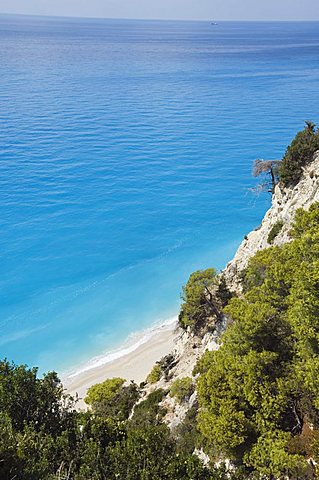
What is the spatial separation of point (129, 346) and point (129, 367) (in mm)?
2724

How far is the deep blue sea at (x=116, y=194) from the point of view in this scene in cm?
3734

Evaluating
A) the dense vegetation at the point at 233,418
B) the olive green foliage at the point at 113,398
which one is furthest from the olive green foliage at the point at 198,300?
the dense vegetation at the point at 233,418

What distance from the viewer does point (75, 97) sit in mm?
95375

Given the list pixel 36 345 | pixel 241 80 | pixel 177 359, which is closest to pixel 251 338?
pixel 177 359


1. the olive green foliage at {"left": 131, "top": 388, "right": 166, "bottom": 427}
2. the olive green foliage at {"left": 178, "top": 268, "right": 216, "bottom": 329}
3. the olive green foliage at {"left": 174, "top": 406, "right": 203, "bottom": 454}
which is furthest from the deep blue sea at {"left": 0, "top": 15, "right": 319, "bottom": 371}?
the olive green foliage at {"left": 174, "top": 406, "right": 203, "bottom": 454}

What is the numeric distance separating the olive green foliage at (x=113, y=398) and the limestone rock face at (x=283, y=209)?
31.4 ft

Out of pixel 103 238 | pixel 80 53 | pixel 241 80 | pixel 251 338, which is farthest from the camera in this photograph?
pixel 80 53

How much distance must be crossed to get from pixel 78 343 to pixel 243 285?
55.5 ft

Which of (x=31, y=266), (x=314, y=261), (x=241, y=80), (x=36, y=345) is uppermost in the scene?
(x=241, y=80)

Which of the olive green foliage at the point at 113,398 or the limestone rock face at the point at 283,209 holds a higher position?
the limestone rock face at the point at 283,209

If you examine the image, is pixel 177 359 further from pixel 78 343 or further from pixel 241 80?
pixel 241 80

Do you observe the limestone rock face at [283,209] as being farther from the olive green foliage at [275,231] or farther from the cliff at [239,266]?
the olive green foliage at [275,231]

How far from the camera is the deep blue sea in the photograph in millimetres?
37344

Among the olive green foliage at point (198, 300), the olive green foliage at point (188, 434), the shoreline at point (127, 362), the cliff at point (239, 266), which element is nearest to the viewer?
the olive green foliage at point (188, 434)
